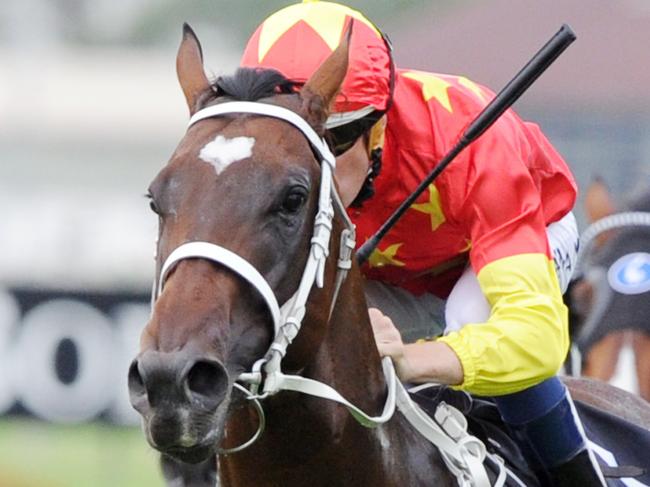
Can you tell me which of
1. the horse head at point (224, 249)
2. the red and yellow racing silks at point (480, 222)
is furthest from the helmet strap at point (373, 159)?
the horse head at point (224, 249)

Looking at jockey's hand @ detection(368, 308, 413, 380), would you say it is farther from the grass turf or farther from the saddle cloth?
the grass turf

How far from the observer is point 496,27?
26.9 ft

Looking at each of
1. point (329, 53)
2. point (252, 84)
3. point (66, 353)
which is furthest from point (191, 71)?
point (66, 353)

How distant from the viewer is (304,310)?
2736mm

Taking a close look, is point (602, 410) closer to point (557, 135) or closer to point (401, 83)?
point (401, 83)

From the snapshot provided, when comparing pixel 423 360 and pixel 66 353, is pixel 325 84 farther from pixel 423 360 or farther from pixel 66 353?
pixel 66 353

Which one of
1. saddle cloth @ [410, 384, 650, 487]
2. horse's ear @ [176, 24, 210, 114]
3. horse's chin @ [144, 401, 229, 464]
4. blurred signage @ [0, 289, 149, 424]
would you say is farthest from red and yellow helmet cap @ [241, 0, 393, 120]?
blurred signage @ [0, 289, 149, 424]

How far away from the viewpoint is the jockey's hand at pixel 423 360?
3.06m

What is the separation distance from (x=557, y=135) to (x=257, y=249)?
5.56 meters

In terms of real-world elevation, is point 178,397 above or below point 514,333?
above

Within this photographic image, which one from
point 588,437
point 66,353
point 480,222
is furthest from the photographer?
point 66,353

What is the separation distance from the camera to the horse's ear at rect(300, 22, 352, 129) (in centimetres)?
290

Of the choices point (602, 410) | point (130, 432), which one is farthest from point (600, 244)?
point (130, 432)

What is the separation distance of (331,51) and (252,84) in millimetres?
325
